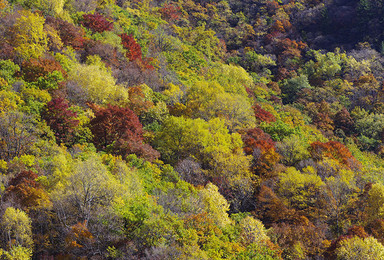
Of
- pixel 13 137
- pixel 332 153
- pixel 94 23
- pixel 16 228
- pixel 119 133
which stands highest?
pixel 16 228

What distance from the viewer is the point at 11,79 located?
46.2 metres

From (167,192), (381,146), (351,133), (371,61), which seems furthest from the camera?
(371,61)

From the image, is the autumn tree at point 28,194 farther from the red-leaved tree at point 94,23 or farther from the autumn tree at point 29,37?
the red-leaved tree at point 94,23

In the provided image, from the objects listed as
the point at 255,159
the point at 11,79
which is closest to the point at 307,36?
the point at 255,159

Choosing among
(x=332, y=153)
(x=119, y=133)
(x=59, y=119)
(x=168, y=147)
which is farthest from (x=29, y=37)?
(x=332, y=153)

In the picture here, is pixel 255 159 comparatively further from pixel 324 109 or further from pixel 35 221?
pixel 324 109

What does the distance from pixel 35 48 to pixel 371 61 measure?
75.6 metres

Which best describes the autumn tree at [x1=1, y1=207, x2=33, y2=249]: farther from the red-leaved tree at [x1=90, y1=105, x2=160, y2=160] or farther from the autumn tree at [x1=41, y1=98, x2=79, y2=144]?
the red-leaved tree at [x1=90, y1=105, x2=160, y2=160]

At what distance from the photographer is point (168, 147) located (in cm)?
4581

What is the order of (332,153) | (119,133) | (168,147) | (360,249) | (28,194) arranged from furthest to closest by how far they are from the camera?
(332,153)
(168,147)
(119,133)
(360,249)
(28,194)

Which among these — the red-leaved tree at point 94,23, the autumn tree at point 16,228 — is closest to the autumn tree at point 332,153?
the autumn tree at point 16,228

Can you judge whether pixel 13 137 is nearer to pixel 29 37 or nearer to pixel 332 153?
pixel 29 37

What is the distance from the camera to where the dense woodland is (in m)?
29.1

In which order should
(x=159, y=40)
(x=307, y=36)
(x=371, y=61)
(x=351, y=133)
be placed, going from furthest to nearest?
(x=307, y=36) → (x=371, y=61) → (x=159, y=40) → (x=351, y=133)
